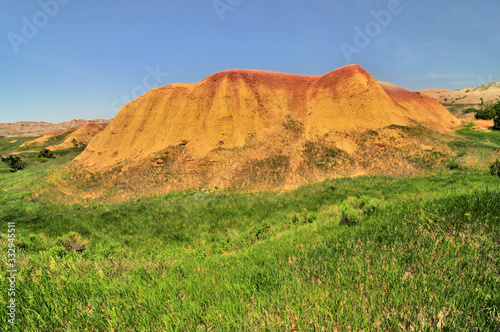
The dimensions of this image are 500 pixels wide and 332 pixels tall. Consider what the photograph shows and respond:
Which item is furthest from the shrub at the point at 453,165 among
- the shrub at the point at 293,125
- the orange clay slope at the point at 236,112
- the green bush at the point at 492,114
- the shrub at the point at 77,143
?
the shrub at the point at 77,143

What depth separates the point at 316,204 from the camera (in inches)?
509

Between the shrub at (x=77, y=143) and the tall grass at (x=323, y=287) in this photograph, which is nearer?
the tall grass at (x=323, y=287)

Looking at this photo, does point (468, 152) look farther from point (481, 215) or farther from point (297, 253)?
point (297, 253)

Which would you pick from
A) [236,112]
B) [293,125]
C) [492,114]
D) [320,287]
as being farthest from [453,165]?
[492,114]

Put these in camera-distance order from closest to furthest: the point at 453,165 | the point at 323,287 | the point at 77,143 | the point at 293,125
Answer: the point at 323,287 → the point at 453,165 → the point at 293,125 → the point at 77,143

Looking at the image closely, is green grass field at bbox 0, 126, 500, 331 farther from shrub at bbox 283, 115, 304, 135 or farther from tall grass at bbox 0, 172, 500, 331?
shrub at bbox 283, 115, 304, 135

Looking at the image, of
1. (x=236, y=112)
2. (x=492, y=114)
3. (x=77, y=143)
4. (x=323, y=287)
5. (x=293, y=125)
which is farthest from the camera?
(x=77, y=143)

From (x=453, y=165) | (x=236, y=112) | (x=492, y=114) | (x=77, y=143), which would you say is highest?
(x=77, y=143)

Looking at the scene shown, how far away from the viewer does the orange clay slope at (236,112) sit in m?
26.9

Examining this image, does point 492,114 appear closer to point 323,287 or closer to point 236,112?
point 236,112

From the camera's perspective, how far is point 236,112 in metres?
28.5

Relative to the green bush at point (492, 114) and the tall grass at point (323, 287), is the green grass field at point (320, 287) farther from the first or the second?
the green bush at point (492, 114)

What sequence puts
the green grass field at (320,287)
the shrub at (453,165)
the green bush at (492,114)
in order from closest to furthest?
the green grass field at (320,287) < the shrub at (453,165) < the green bush at (492,114)

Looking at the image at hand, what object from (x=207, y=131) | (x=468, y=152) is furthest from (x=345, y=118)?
(x=207, y=131)
